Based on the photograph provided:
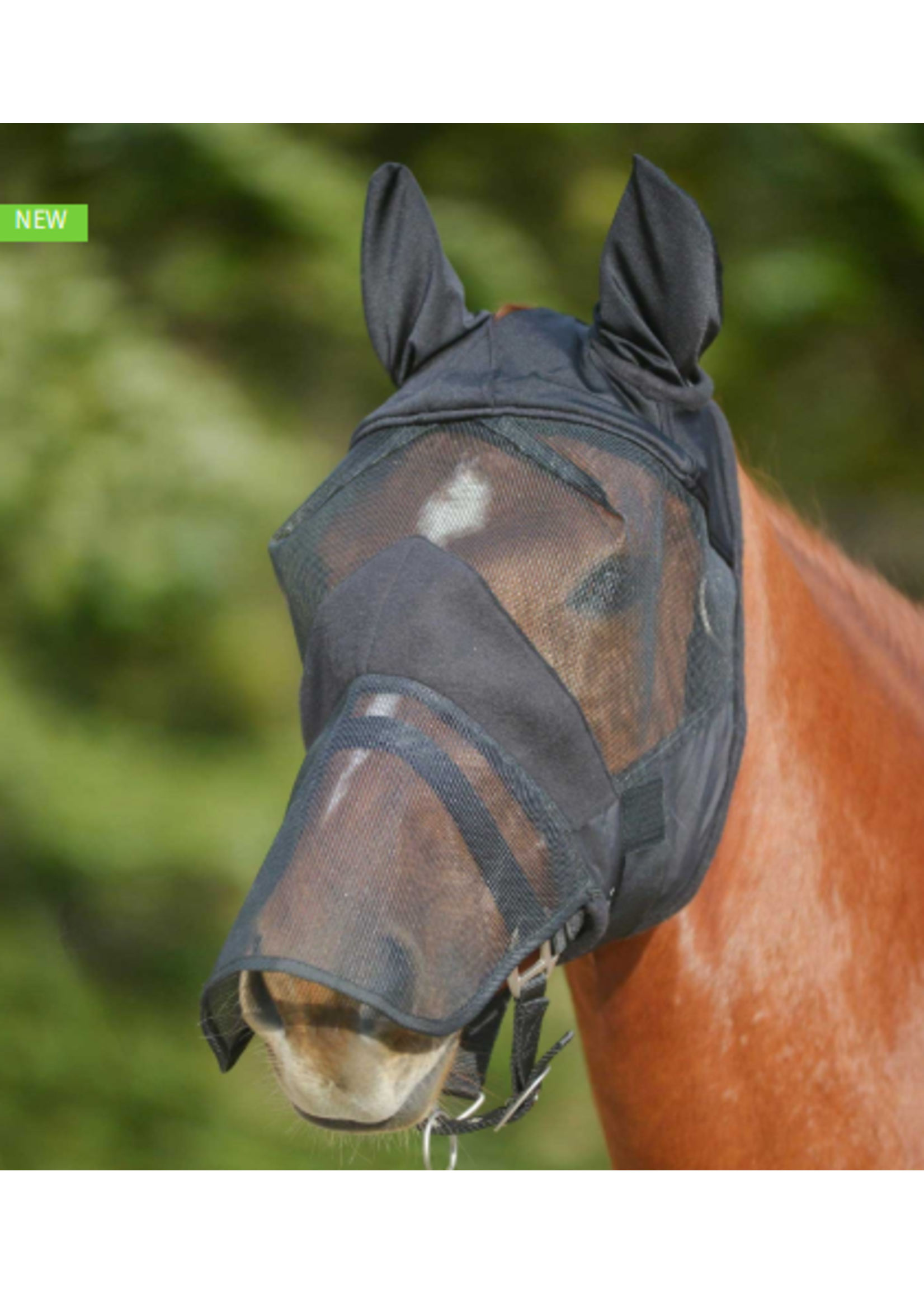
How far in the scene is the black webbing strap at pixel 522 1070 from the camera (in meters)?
1.14

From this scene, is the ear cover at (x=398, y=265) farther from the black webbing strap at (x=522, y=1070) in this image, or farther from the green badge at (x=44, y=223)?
the green badge at (x=44, y=223)

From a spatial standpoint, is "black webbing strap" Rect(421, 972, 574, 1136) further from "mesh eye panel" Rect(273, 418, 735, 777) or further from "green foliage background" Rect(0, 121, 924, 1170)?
"green foliage background" Rect(0, 121, 924, 1170)

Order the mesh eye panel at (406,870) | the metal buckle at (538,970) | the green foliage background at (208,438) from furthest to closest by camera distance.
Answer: the green foliage background at (208,438)
the metal buckle at (538,970)
the mesh eye panel at (406,870)

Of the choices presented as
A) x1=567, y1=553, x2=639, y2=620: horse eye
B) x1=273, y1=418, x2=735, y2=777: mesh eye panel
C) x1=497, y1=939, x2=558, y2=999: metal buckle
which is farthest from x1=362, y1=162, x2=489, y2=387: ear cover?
x1=497, y1=939, x2=558, y2=999: metal buckle

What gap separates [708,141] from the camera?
12.3 ft

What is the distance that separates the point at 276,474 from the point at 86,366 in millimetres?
770

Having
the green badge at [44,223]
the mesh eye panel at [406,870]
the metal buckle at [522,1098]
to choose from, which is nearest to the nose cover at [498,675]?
the mesh eye panel at [406,870]

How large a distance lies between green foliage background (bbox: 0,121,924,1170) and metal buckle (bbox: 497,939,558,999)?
2751mm

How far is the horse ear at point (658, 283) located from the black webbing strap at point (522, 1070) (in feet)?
2.10

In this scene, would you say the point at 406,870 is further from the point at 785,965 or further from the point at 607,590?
the point at 785,965

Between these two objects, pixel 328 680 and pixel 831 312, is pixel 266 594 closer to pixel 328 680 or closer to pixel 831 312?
pixel 831 312

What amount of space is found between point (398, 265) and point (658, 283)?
0.34 m

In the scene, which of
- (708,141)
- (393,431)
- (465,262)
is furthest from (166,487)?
(393,431)

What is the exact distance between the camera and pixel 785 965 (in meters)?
1.31
